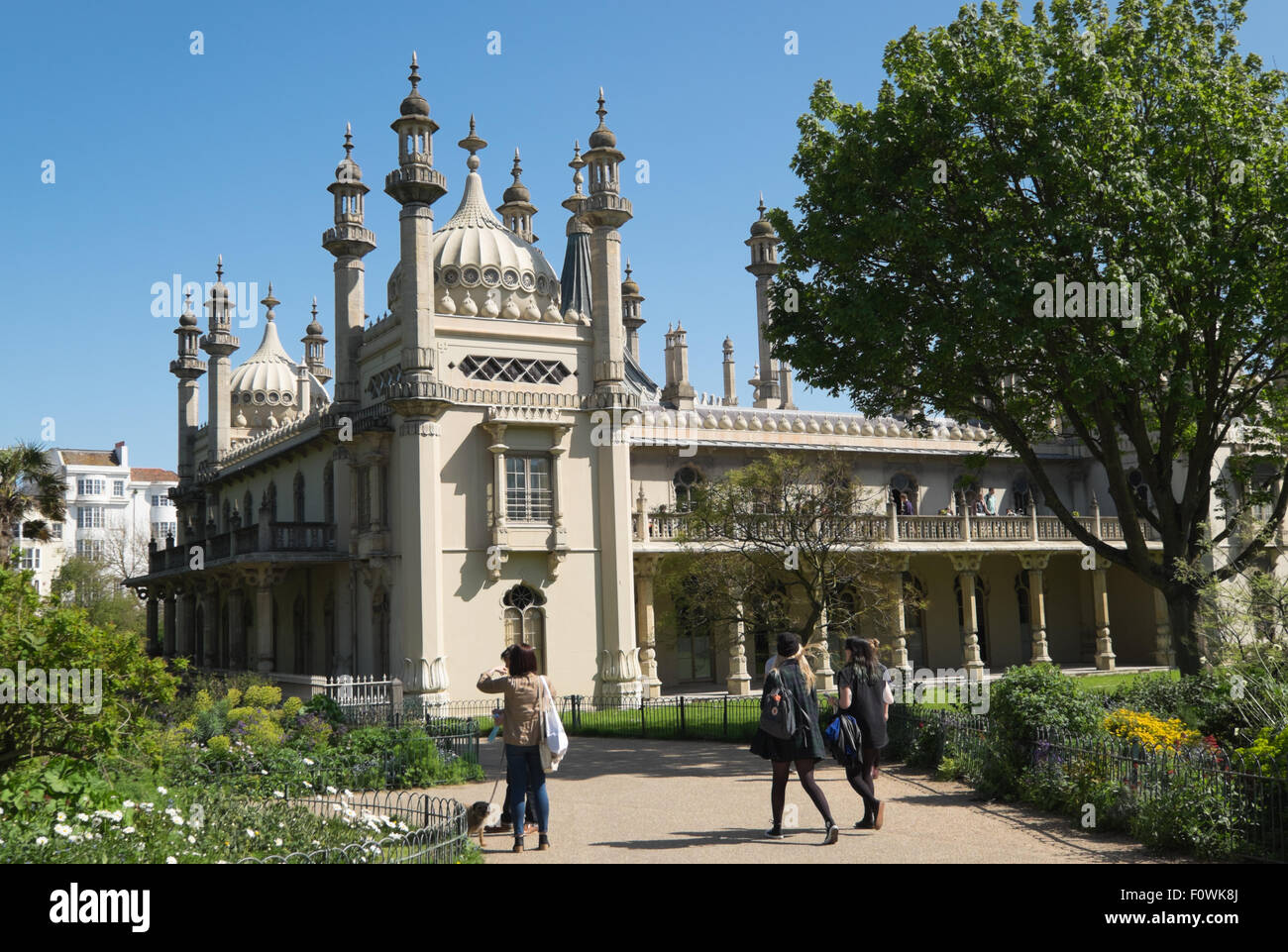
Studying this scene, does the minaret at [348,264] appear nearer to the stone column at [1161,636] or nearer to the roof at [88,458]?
the stone column at [1161,636]

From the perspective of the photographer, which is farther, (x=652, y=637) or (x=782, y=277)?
(x=652, y=637)

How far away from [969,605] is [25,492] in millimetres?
27212

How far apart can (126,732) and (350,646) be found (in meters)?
19.0

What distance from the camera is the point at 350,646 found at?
27859mm

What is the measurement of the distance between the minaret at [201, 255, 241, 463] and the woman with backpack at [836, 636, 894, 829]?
31.0 m

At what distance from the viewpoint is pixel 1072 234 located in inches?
591

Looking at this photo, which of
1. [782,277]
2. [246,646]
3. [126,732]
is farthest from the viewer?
[246,646]

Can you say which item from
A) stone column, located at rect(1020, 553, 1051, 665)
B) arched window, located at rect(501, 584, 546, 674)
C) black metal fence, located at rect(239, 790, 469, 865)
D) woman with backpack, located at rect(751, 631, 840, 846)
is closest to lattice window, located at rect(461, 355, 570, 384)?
arched window, located at rect(501, 584, 546, 674)

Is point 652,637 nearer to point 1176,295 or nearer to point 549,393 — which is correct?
point 549,393

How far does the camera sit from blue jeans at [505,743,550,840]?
9938mm

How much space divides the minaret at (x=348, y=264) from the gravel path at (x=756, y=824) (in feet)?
50.6

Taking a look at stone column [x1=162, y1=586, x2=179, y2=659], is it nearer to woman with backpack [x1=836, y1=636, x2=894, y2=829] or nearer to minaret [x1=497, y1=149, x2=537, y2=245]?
minaret [x1=497, y1=149, x2=537, y2=245]

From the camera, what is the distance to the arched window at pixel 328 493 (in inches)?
1172
